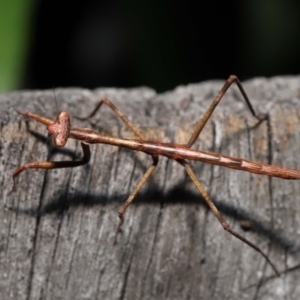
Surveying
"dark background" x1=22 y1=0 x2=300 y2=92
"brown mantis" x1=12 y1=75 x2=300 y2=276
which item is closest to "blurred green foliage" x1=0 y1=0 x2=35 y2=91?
"dark background" x1=22 y1=0 x2=300 y2=92

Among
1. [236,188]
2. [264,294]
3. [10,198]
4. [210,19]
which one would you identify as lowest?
[264,294]

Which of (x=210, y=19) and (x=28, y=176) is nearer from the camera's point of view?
(x=28, y=176)

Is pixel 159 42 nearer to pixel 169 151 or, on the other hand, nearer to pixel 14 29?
pixel 14 29

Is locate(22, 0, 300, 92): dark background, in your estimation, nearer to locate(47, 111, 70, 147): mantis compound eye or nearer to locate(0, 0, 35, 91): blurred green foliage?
locate(0, 0, 35, 91): blurred green foliage

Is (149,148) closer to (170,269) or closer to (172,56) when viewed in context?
(170,269)

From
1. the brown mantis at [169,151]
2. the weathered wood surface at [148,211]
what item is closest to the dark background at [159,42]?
the weathered wood surface at [148,211]

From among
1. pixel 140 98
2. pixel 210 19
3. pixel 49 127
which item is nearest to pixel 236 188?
pixel 140 98
